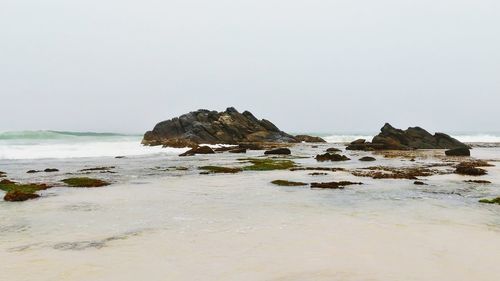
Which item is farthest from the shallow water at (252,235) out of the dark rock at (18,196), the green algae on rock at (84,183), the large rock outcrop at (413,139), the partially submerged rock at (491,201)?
the large rock outcrop at (413,139)

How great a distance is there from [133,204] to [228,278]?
9.52 m

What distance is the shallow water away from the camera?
8.57m

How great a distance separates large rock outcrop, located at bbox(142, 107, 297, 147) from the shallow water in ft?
209

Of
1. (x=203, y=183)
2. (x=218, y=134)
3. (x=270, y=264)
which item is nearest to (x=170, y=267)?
(x=270, y=264)

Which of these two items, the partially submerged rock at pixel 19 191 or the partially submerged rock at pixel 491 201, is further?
the partially submerged rock at pixel 19 191

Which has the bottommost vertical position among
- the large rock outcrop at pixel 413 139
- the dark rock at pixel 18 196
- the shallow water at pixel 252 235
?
the shallow water at pixel 252 235

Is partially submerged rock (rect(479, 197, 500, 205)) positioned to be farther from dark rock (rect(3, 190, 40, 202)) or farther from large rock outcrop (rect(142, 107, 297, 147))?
large rock outcrop (rect(142, 107, 297, 147))

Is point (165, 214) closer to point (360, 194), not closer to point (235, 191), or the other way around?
point (235, 191)

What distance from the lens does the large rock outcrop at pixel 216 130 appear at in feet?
282

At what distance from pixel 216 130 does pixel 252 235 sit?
259 ft

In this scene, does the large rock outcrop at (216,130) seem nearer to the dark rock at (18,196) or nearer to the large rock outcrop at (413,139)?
the large rock outcrop at (413,139)

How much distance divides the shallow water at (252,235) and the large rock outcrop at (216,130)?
63.8 metres

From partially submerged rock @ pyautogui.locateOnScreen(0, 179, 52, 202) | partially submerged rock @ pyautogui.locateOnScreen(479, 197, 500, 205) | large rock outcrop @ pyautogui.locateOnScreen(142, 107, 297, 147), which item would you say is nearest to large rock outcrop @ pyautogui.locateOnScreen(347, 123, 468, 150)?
large rock outcrop @ pyautogui.locateOnScreen(142, 107, 297, 147)

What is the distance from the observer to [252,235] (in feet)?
37.7
